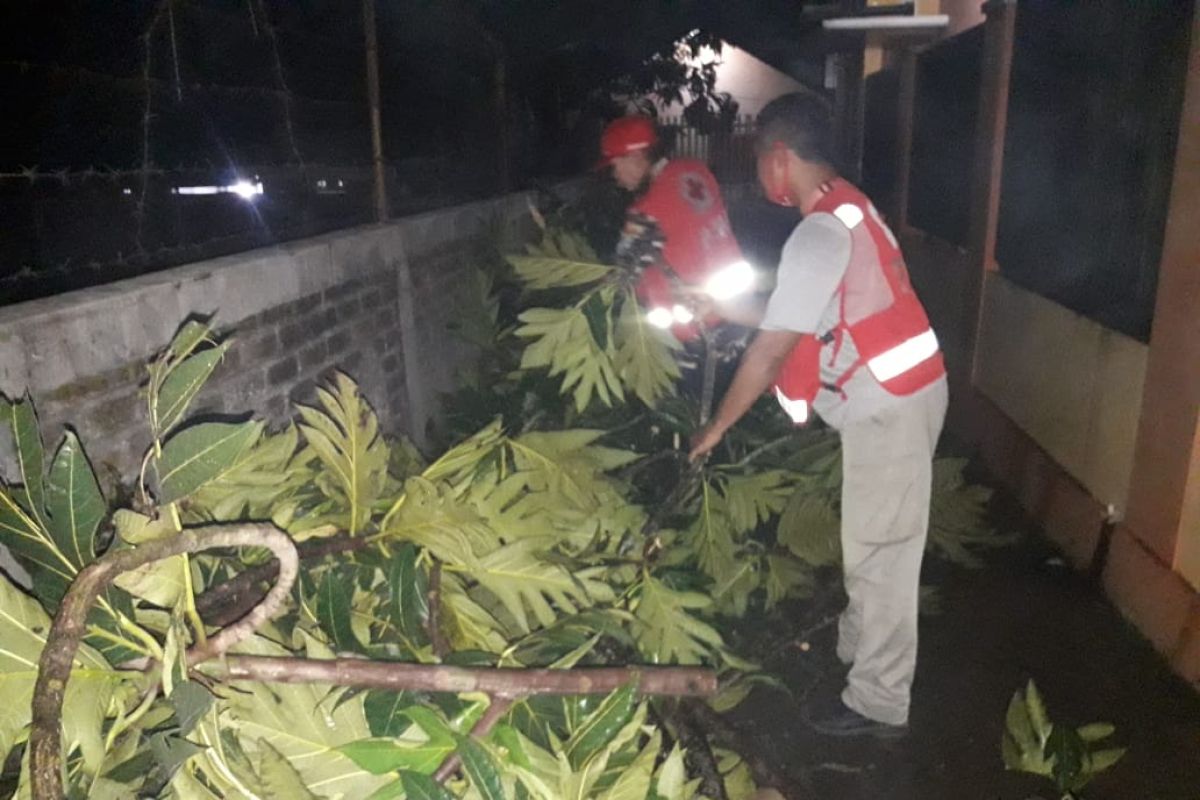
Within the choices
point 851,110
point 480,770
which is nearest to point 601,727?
point 480,770

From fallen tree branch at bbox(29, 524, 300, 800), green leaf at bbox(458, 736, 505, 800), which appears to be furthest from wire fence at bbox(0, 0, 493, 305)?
green leaf at bbox(458, 736, 505, 800)

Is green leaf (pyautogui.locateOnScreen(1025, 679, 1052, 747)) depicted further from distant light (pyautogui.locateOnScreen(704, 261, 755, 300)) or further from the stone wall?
the stone wall

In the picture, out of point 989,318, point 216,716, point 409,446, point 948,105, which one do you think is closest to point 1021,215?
point 989,318

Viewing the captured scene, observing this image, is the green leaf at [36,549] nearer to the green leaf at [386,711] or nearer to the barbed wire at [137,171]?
the green leaf at [386,711]

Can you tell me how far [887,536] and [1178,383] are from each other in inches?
59.0

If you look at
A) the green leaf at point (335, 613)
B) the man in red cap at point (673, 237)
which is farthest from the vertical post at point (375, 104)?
the green leaf at point (335, 613)

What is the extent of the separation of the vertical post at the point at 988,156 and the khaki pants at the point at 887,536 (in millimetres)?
3619

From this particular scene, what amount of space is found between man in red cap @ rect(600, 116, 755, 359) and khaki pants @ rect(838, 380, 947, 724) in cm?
84

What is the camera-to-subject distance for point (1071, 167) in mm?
4930

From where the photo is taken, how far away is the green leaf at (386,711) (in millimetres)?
1537

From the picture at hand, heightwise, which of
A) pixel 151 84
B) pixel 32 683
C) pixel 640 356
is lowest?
pixel 640 356

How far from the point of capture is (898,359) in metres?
3.01

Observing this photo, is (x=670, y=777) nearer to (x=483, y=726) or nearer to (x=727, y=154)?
(x=483, y=726)

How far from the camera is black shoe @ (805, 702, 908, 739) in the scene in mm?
3273
